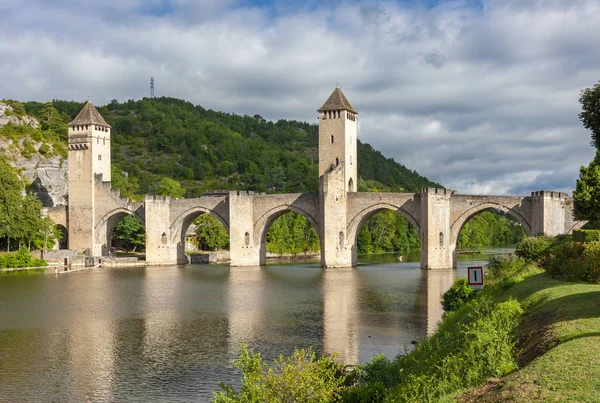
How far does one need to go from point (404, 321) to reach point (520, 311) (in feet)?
30.3

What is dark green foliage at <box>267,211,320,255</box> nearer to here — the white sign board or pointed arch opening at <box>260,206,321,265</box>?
pointed arch opening at <box>260,206,321,265</box>

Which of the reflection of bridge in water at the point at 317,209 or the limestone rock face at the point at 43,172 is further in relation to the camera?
the limestone rock face at the point at 43,172

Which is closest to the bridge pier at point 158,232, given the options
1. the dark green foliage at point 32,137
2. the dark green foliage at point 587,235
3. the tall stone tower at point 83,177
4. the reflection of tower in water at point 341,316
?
the tall stone tower at point 83,177

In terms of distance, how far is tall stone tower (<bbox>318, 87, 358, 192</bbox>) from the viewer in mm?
46094

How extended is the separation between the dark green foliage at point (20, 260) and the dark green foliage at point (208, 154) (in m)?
39.1

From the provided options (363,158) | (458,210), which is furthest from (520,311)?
(363,158)

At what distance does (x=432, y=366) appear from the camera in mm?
10719

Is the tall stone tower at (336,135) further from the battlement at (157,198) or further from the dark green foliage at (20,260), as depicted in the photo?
the dark green foliage at (20,260)

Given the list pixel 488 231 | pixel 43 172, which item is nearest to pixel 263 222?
pixel 43 172

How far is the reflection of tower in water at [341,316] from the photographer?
1764cm

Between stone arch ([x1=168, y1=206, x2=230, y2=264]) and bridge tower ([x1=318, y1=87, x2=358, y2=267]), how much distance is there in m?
8.77

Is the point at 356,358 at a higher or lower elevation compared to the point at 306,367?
lower

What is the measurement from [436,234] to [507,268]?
61.0 ft

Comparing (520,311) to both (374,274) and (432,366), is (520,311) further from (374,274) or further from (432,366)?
(374,274)
